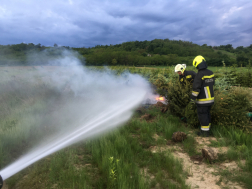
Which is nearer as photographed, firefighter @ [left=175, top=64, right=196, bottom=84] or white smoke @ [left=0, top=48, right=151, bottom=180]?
white smoke @ [left=0, top=48, right=151, bottom=180]

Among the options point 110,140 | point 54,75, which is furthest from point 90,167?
point 54,75

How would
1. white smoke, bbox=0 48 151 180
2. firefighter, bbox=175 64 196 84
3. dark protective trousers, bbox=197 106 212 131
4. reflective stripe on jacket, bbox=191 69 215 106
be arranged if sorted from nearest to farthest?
white smoke, bbox=0 48 151 180, reflective stripe on jacket, bbox=191 69 215 106, dark protective trousers, bbox=197 106 212 131, firefighter, bbox=175 64 196 84

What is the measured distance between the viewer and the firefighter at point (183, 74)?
628 cm

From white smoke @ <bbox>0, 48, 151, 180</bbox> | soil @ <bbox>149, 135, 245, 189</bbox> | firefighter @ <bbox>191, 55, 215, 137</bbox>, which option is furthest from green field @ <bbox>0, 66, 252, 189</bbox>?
firefighter @ <bbox>191, 55, 215, 137</bbox>

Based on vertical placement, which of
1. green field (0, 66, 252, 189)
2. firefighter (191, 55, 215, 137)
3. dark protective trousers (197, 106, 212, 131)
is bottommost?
green field (0, 66, 252, 189)

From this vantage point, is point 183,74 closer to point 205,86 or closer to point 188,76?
point 188,76

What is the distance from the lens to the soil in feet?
9.91

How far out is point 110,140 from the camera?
457 centimetres

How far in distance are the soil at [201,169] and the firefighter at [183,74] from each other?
9.27 feet

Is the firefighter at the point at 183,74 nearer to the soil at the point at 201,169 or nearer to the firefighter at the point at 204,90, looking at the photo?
the firefighter at the point at 204,90

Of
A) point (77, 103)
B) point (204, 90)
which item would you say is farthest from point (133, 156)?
point (77, 103)

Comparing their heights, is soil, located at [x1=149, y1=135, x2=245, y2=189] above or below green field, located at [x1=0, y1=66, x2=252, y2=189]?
below

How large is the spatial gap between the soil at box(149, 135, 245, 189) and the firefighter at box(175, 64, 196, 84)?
2825 mm

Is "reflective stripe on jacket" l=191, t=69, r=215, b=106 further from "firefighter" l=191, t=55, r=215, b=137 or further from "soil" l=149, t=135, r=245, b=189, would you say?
"soil" l=149, t=135, r=245, b=189
